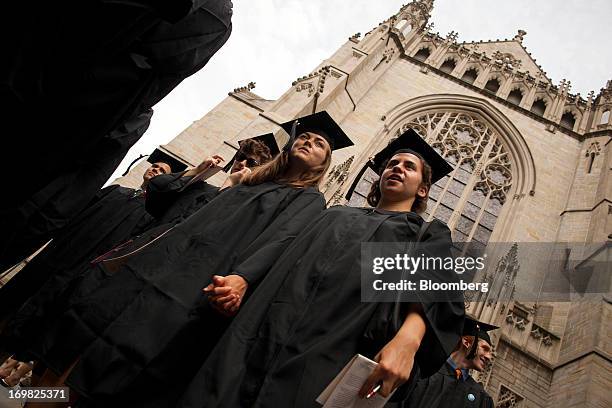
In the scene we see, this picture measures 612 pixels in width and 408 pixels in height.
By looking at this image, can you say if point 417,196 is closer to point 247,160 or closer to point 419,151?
point 419,151

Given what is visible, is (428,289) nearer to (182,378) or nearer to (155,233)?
(182,378)

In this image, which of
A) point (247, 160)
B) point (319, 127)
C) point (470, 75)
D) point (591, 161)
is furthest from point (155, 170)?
point (470, 75)

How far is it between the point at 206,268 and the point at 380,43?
12.2 m

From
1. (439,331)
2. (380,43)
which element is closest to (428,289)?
(439,331)

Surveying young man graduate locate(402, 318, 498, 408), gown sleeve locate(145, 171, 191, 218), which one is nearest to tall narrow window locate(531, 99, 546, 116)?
young man graduate locate(402, 318, 498, 408)

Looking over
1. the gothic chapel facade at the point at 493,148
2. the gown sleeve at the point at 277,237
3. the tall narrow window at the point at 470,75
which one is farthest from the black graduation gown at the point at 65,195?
the tall narrow window at the point at 470,75

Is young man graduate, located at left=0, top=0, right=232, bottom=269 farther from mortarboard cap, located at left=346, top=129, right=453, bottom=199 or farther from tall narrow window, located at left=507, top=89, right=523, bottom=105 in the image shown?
tall narrow window, located at left=507, top=89, right=523, bottom=105

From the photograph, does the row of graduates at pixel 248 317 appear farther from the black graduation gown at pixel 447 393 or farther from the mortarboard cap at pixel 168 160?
the mortarboard cap at pixel 168 160

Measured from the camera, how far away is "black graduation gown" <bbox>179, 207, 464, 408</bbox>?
1476 mm

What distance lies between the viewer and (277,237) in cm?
209

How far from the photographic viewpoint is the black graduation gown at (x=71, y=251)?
10.5 ft

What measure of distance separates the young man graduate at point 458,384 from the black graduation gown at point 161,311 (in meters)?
2.29

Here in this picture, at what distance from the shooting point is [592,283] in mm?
8305

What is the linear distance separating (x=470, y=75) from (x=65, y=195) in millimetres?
14957
